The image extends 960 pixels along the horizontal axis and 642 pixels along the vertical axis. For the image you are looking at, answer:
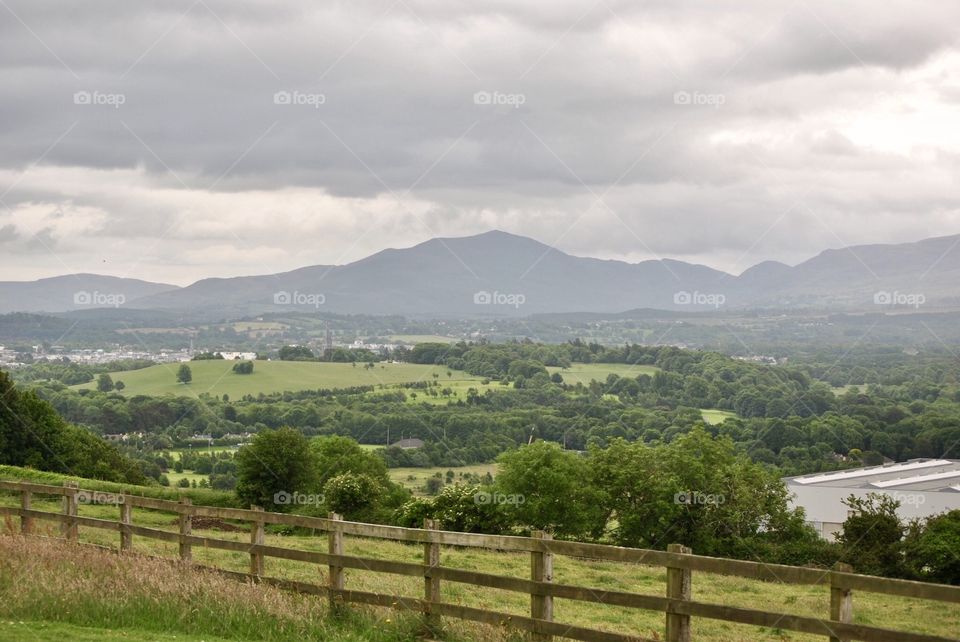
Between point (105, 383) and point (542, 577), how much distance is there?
470 feet

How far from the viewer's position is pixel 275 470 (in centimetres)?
4303

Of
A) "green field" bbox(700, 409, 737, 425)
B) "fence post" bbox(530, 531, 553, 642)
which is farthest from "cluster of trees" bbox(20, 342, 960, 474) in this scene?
"fence post" bbox(530, 531, 553, 642)

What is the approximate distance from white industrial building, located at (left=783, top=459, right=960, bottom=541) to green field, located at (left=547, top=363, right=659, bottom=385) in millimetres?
91908

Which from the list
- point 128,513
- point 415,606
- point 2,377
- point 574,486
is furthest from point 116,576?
point 2,377

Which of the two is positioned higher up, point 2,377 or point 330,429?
point 2,377

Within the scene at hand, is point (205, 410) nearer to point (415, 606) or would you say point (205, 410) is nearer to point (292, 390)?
point (292, 390)

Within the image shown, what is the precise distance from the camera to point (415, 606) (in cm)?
1098

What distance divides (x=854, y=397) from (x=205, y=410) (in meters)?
89.1

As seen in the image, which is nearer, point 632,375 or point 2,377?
point 2,377

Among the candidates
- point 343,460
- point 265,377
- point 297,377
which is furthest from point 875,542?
point 297,377

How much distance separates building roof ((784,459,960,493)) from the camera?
5984 centimetres

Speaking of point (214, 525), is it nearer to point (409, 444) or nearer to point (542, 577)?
point (542, 577)

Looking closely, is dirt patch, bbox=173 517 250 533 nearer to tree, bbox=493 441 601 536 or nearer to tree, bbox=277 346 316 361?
tree, bbox=493 441 601 536

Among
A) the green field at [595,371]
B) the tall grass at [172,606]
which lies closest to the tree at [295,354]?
the green field at [595,371]
